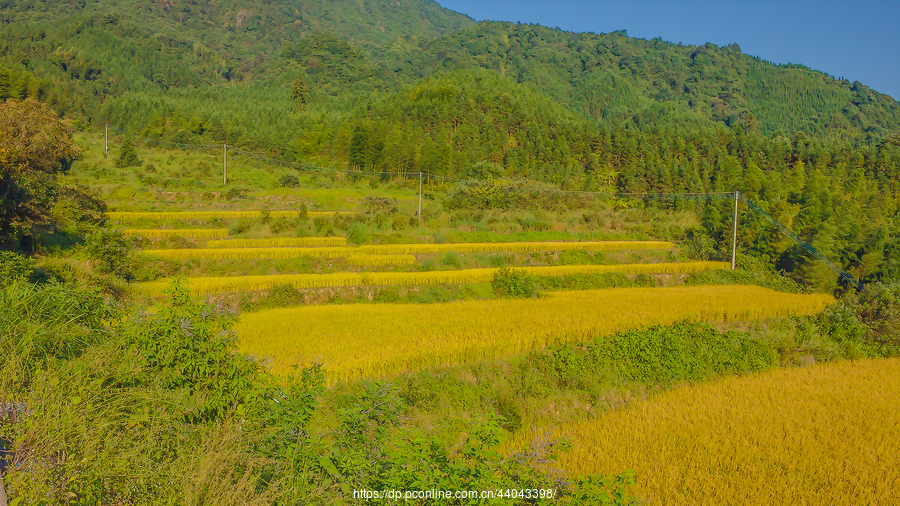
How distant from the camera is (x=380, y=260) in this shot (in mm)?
18297

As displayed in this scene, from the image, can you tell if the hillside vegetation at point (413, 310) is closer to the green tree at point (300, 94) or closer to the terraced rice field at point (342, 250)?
the terraced rice field at point (342, 250)

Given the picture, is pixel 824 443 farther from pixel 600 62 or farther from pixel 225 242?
pixel 600 62

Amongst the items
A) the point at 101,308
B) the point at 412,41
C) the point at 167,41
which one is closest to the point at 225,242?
the point at 101,308

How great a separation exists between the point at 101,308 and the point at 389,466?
4.00 meters

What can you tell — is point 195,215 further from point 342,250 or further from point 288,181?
point 288,181

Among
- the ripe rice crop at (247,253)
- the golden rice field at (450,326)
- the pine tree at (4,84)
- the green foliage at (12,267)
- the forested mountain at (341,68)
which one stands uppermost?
the forested mountain at (341,68)

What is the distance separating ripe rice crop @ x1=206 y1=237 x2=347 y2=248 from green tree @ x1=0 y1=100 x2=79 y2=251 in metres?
5.29

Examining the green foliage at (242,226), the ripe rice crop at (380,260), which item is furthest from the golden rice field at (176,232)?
the ripe rice crop at (380,260)

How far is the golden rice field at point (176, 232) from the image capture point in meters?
18.3

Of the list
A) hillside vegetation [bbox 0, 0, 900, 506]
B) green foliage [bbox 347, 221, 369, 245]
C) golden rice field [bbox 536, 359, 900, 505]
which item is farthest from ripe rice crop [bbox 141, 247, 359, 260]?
golden rice field [bbox 536, 359, 900, 505]

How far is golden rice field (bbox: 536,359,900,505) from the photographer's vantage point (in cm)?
537

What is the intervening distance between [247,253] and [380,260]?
453 cm

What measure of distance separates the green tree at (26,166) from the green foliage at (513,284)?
488 inches

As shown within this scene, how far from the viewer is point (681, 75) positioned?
5556 inches
